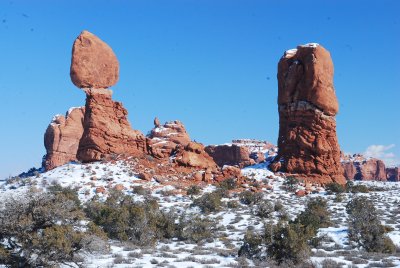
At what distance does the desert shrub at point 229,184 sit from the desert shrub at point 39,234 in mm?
21999

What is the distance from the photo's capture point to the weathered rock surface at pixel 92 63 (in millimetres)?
35844

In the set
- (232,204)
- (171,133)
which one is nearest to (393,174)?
(171,133)

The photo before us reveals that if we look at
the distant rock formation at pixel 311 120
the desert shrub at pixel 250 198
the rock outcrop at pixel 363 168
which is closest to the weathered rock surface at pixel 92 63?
the distant rock formation at pixel 311 120

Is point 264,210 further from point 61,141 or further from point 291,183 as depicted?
point 61,141

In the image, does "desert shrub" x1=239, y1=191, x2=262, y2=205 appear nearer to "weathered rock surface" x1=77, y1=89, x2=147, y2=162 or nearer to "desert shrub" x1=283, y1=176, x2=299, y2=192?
"desert shrub" x1=283, y1=176, x2=299, y2=192

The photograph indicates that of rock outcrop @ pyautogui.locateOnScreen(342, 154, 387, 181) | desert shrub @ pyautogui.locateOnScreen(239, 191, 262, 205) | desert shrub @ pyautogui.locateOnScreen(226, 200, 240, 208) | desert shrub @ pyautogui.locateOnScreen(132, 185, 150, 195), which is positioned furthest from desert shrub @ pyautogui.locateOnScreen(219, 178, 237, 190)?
rock outcrop @ pyautogui.locateOnScreen(342, 154, 387, 181)

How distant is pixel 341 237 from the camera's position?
18797 mm

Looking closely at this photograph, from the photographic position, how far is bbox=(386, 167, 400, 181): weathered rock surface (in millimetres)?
98688

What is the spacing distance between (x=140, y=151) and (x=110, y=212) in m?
16.7

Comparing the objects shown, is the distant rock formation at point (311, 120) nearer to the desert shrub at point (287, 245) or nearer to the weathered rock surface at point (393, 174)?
the desert shrub at point (287, 245)

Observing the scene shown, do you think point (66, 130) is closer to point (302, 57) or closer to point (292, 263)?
point (302, 57)

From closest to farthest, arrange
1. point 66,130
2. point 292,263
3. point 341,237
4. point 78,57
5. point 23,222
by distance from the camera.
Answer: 1. point 23,222
2. point 292,263
3. point 341,237
4. point 78,57
5. point 66,130

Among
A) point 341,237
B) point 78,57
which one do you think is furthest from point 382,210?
point 78,57

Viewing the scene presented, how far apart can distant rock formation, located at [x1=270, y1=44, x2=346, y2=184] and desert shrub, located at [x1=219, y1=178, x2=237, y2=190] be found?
6.26m
